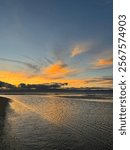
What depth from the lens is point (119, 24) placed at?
9633mm

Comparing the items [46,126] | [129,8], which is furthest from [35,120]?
[129,8]

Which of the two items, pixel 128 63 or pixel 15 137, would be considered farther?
pixel 15 137

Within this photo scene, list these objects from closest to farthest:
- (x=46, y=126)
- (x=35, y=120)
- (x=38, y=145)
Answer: (x=38, y=145)
(x=46, y=126)
(x=35, y=120)

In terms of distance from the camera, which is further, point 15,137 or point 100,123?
point 100,123

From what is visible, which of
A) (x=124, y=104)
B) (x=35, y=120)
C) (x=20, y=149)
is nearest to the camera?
(x=124, y=104)

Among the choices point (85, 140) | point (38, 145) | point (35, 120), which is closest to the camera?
point (38, 145)

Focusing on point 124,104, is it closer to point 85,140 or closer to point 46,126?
point 85,140

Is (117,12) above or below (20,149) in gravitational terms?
above

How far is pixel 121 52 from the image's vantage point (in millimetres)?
9586

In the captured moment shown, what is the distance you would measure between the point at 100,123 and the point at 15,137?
592 cm

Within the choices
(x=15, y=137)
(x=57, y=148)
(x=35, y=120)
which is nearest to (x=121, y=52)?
(x=57, y=148)

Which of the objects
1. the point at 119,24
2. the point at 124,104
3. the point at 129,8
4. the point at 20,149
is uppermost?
the point at 129,8

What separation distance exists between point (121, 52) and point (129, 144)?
312 centimetres

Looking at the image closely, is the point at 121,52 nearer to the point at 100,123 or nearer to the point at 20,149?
the point at 20,149
